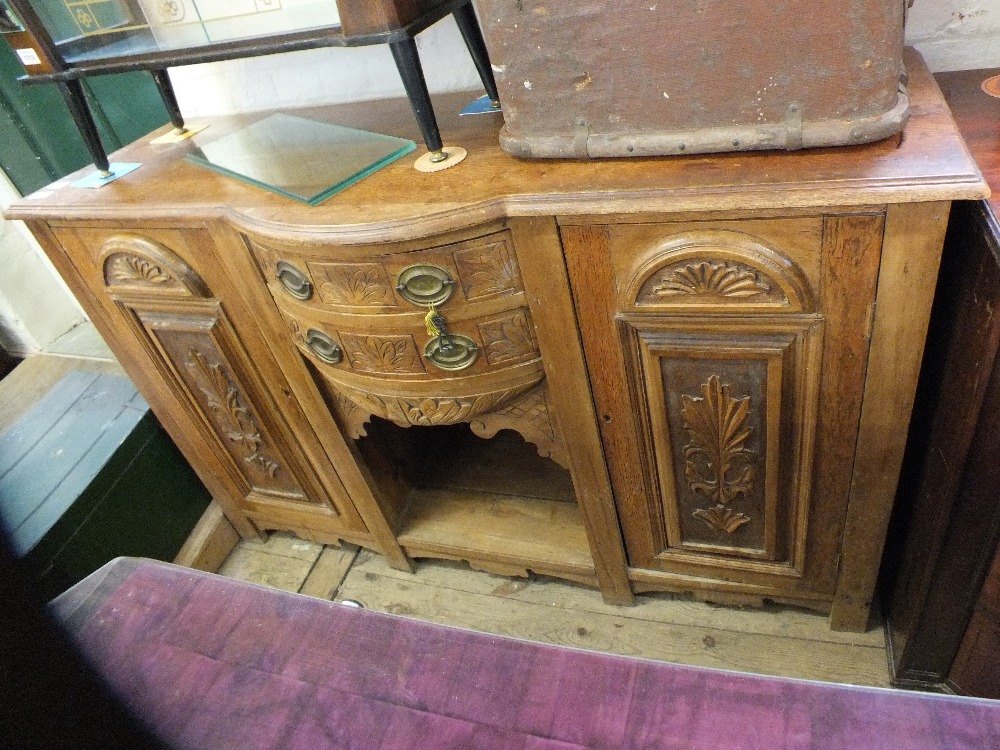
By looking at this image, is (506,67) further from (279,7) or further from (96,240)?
(96,240)

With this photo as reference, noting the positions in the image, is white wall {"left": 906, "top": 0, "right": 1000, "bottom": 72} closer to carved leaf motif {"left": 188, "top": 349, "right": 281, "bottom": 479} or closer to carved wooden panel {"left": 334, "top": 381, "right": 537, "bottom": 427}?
carved wooden panel {"left": 334, "top": 381, "right": 537, "bottom": 427}

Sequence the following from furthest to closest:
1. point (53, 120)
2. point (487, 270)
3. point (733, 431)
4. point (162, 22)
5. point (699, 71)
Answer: point (53, 120) < point (162, 22) < point (733, 431) < point (487, 270) < point (699, 71)

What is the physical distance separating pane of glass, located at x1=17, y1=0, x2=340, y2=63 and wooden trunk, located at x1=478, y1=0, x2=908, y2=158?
0.39 metres

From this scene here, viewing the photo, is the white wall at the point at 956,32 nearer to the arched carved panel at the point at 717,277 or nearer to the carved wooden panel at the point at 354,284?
the arched carved panel at the point at 717,277

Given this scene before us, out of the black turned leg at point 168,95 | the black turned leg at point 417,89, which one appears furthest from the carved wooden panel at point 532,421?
the black turned leg at point 168,95

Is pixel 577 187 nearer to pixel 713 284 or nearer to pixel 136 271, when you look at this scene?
pixel 713 284

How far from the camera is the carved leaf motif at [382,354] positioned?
3.87 feet

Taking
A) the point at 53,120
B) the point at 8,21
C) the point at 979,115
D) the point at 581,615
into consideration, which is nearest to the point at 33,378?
the point at 53,120

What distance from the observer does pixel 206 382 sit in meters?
1.59

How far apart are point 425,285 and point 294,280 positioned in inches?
10.1

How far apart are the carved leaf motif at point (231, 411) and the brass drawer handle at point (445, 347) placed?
619mm

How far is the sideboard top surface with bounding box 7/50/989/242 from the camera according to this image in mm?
855

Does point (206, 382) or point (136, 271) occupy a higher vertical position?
point (136, 271)

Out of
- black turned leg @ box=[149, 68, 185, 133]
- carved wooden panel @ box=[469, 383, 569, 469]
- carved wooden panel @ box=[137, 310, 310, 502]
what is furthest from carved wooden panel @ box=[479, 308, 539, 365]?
black turned leg @ box=[149, 68, 185, 133]
